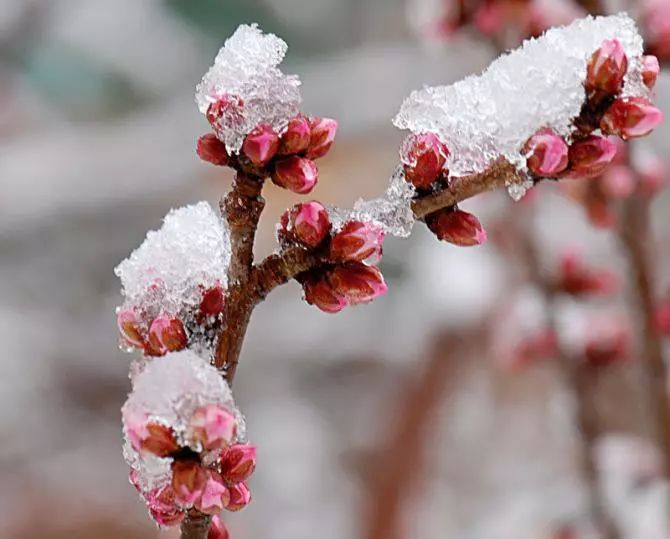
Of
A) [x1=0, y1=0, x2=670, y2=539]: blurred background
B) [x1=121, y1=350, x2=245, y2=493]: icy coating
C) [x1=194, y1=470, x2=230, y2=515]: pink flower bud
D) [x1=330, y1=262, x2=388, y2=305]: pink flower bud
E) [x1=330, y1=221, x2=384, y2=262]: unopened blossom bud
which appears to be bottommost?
[x1=194, y1=470, x2=230, y2=515]: pink flower bud

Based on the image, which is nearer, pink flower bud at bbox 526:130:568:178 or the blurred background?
pink flower bud at bbox 526:130:568:178

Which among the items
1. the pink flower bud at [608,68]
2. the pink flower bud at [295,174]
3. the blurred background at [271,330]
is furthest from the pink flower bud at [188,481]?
the blurred background at [271,330]

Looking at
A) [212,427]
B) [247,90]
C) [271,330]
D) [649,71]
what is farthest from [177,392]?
[271,330]

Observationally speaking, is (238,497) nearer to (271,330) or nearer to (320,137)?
(320,137)

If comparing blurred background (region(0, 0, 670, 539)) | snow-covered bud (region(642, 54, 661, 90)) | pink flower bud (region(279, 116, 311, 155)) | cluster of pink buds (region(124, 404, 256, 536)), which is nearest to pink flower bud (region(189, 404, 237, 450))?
cluster of pink buds (region(124, 404, 256, 536))

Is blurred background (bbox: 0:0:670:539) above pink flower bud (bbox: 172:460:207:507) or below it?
above

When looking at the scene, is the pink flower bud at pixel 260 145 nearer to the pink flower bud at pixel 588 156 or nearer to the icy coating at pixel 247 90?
the icy coating at pixel 247 90

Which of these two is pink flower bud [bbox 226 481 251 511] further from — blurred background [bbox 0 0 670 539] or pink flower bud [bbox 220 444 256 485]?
blurred background [bbox 0 0 670 539]

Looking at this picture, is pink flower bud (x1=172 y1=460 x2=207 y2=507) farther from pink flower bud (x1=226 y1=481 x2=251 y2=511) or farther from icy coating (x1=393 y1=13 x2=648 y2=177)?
icy coating (x1=393 y1=13 x2=648 y2=177)

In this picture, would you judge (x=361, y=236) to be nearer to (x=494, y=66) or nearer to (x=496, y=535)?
(x=494, y=66)
